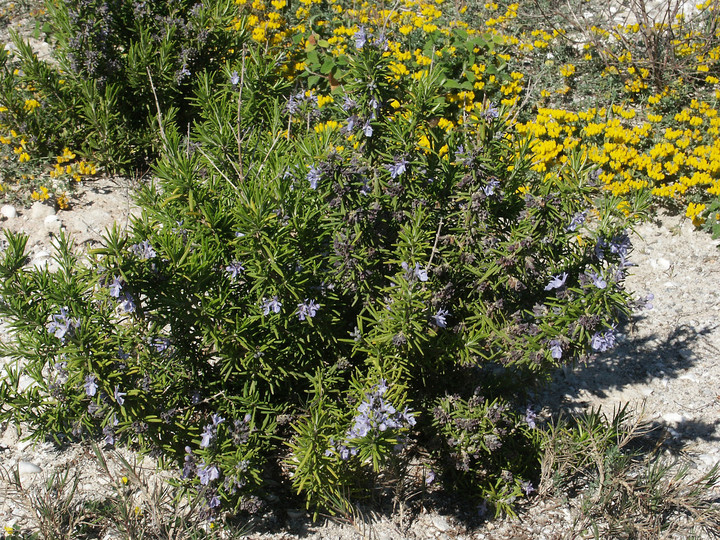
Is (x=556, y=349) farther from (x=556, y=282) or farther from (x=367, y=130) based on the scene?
(x=367, y=130)

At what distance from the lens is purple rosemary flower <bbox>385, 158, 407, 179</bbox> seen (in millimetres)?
2520

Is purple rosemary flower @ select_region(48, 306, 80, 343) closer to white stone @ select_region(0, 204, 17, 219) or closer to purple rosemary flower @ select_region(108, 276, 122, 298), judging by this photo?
purple rosemary flower @ select_region(108, 276, 122, 298)

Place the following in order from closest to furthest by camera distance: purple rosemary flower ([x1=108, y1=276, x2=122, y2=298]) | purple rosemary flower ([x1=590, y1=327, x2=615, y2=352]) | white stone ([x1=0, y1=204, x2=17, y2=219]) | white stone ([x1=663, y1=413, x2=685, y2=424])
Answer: purple rosemary flower ([x1=108, y1=276, x2=122, y2=298]) → purple rosemary flower ([x1=590, y1=327, x2=615, y2=352]) → white stone ([x1=663, y1=413, x2=685, y2=424]) → white stone ([x1=0, y1=204, x2=17, y2=219])

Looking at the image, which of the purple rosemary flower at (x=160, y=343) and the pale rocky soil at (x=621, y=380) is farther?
the pale rocky soil at (x=621, y=380)

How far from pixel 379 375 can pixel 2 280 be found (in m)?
1.54

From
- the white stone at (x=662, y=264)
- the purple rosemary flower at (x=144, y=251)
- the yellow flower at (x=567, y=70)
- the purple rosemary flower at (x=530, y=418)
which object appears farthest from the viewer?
the yellow flower at (x=567, y=70)

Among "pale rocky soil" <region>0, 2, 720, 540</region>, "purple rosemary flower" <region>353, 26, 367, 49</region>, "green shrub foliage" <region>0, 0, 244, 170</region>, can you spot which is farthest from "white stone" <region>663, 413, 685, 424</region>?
"green shrub foliage" <region>0, 0, 244, 170</region>

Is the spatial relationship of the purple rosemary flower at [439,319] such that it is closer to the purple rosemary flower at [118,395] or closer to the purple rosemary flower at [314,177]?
the purple rosemary flower at [314,177]

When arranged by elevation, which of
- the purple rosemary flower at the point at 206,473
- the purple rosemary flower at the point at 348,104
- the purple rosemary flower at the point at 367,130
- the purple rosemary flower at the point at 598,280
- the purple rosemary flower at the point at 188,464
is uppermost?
the purple rosemary flower at the point at 348,104

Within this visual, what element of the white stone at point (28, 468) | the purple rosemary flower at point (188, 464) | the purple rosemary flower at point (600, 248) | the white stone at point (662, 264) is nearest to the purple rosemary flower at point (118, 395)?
the purple rosemary flower at point (188, 464)

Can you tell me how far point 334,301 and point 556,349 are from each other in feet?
3.10

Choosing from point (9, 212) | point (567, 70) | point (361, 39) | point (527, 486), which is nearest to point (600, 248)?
point (527, 486)

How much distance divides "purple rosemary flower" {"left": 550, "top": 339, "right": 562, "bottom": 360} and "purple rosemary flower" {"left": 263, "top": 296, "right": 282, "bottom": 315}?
1.09 m

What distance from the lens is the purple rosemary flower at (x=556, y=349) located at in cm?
246
